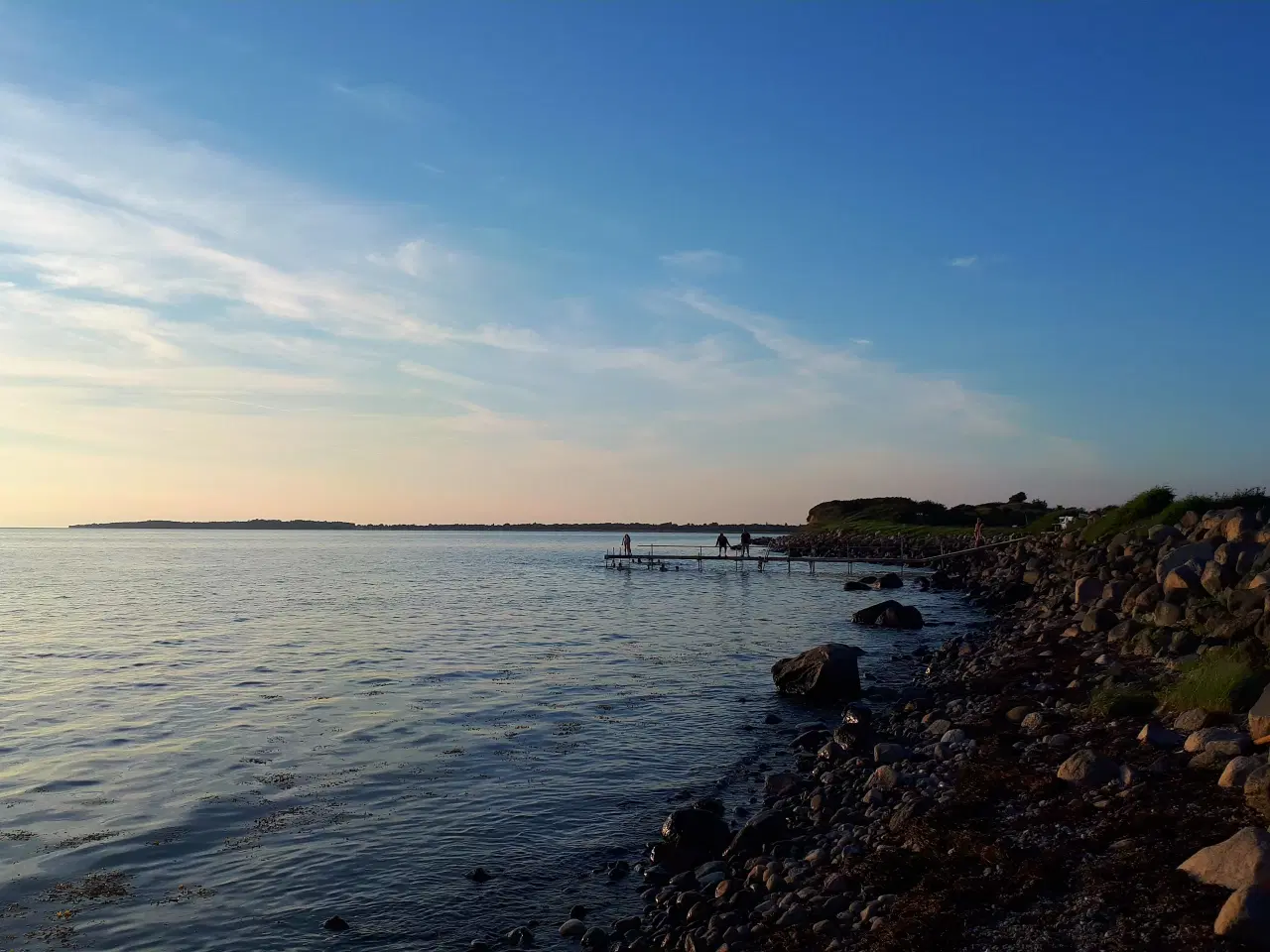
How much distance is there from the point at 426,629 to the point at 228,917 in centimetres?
2491

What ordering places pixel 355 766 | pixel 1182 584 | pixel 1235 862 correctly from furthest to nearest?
pixel 1182 584
pixel 355 766
pixel 1235 862

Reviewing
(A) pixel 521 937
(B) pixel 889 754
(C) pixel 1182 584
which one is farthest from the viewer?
(C) pixel 1182 584

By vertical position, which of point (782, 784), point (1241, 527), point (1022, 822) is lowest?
point (782, 784)

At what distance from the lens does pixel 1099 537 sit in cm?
3609

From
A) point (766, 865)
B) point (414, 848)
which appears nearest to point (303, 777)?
point (414, 848)

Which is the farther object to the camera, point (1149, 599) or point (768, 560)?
point (768, 560)

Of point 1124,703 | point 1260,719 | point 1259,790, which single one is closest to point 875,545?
point 1124,703

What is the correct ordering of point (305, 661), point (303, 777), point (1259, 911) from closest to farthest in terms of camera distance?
point (1259, 911) < point (303, 777) < point (305, 661)

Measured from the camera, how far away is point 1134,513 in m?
35.2

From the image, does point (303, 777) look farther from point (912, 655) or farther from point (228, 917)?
point (912, 655)

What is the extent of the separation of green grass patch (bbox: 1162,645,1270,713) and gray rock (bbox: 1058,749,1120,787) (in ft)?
6.66

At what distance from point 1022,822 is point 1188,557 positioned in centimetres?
1344

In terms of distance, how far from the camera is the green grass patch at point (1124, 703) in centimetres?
1237

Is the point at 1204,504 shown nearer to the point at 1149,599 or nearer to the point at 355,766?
the point at 1149,599
